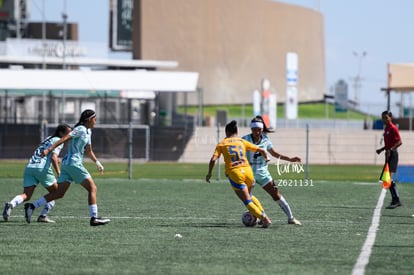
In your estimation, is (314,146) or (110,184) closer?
(110,184)

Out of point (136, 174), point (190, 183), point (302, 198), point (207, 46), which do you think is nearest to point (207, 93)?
point (207, 46)

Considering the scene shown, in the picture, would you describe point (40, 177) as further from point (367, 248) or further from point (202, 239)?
point (367, 248)

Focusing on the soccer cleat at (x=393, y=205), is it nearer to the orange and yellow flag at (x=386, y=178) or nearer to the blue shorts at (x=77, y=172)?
the orange and yellow flag at (x=386, y=178)

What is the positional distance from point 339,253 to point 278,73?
97.8 m

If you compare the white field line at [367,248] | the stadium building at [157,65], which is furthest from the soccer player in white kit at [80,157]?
the stadium building at [157,65]

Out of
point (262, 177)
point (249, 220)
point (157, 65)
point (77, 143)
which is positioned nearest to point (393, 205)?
point (262, 177)

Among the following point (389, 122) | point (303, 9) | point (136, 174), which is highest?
point (303, 9)

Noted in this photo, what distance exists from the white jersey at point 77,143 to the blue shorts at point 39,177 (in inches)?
35.7

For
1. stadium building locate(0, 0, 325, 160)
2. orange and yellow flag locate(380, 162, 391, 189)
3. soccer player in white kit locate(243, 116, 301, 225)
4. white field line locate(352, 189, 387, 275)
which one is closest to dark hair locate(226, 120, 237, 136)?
soccer player in white kit locate(243, 116, 301, 225)

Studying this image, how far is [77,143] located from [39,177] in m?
1.36

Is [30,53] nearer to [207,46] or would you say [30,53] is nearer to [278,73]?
[207,46]

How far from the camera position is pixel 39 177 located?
18.2 meters

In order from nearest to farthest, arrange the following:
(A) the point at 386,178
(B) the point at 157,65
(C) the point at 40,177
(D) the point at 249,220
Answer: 1. (D) the point at 249,220
2. (C) the point at 40,177
3. (A) the point at 386,178
4. (B) the point at 157,65

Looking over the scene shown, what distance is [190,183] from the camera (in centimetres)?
3238
